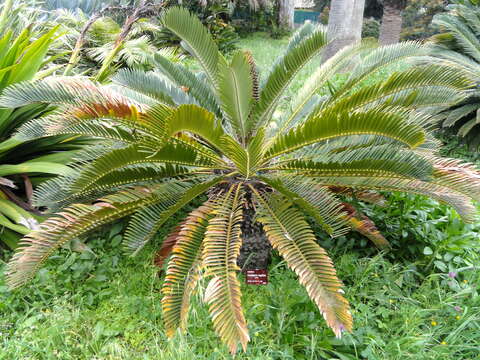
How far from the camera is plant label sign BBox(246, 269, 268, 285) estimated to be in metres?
2.30

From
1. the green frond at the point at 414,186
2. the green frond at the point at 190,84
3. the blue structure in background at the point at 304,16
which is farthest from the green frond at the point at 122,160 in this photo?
the blue structure in background at the point at 304,16

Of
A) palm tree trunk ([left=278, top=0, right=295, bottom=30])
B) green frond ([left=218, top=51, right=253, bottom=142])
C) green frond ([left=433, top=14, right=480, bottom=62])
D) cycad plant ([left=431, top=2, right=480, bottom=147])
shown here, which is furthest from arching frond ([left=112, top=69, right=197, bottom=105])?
palm tree trunk ([left=278, top=0, right=295, bottom=30])

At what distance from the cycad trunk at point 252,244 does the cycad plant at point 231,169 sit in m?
0.02

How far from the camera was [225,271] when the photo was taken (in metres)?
1.87

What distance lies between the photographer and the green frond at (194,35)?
8.20 feet

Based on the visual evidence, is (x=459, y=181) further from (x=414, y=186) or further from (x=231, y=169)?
(x=231, y=169)

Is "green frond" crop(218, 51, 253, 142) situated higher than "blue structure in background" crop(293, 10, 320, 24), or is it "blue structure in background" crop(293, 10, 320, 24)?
"green frond" crop(218, 51, 253, 142)

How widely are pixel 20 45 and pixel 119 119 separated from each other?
1.45 meters

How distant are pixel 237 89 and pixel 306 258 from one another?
0.96 metres

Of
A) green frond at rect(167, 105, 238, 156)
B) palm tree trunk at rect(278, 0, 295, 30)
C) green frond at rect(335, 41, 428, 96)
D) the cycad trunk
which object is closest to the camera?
green frond at rect(167, 105, 238, 156)

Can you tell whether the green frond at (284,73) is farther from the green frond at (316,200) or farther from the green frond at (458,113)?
the green frond at (458,113)

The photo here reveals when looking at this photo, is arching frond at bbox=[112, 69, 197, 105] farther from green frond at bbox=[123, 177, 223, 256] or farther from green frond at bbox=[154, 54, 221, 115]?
green frond at bbox=[123, 177, 223, 256]

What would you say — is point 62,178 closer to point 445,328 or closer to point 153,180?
point 153,180

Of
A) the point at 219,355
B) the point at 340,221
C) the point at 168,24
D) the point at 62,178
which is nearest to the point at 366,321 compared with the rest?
the point at 340,221
